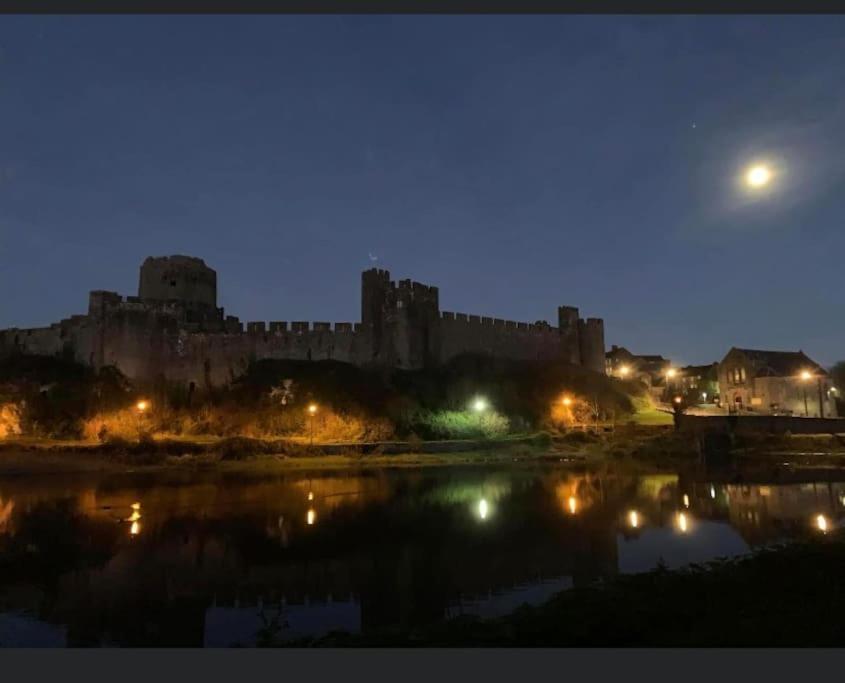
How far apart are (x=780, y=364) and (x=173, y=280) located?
5345 centimetres

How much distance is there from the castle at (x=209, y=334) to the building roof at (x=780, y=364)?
25534 millimetres

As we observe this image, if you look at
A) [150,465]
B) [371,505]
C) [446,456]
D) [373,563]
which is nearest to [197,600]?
[373,563]

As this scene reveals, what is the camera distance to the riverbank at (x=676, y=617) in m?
6.76

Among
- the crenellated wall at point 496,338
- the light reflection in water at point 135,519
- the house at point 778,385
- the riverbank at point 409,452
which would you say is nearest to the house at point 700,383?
the house at point 778,385

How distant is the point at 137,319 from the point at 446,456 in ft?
75.9

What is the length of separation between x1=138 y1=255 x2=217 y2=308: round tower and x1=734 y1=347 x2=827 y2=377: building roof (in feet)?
160

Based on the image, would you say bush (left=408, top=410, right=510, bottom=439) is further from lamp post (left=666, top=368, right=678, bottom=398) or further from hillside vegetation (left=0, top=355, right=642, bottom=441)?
lamp post (left=666, top=368, right=678, bottom=398)

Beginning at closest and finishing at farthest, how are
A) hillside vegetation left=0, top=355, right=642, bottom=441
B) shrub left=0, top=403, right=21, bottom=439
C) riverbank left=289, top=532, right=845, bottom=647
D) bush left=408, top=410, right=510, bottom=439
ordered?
riverbank left=289, top=532, right=845, bottom=647 → shrub left=0, top=403, right=21, bottom=439 → hillside vegetation left=0, top=355, right=642, bottom=441 → bush left=408, top=410, right=510, bottom=439

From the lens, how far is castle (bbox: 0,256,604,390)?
40562 millimetres

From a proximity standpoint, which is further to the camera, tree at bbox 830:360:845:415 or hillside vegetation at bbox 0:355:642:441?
tree at bbox 830:360:845:415

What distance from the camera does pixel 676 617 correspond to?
759 centimetres

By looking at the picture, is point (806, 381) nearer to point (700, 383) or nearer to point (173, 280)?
point (700, 383)

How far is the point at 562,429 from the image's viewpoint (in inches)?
1665

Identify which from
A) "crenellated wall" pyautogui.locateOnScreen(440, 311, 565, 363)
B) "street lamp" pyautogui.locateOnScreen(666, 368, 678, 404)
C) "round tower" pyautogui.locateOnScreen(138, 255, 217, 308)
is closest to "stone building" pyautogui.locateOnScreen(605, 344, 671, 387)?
"street lamp" pyautogui.locateOnScreen(666, 368, 678, 404)
